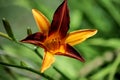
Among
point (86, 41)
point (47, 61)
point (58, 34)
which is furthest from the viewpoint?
point (86, 41)

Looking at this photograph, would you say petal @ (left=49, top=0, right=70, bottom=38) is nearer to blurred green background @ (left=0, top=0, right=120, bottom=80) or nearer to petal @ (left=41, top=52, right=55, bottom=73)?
petal @ (left=41, top=52, right=55, bottom=73)

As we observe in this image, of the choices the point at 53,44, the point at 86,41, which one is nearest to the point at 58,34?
the point at 53,44

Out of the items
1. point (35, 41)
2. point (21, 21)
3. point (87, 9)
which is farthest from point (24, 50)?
point (35, 41)

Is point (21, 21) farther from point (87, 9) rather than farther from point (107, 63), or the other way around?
point (107, 63)

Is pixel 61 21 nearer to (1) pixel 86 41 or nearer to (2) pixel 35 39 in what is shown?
(2) pixel 35 39

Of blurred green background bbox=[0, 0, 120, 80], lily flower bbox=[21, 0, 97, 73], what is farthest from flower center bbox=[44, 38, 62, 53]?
blurred green background bbox=[0, 0, 120, 80]

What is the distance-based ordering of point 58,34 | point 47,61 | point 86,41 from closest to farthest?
1. point 47,61
2. point 58,34
3. point 86,41

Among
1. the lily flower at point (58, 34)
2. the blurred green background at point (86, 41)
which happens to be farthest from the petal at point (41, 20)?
the blurred green background at point (86, 41)

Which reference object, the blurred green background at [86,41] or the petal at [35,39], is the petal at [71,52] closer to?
the petal at [35,39]
